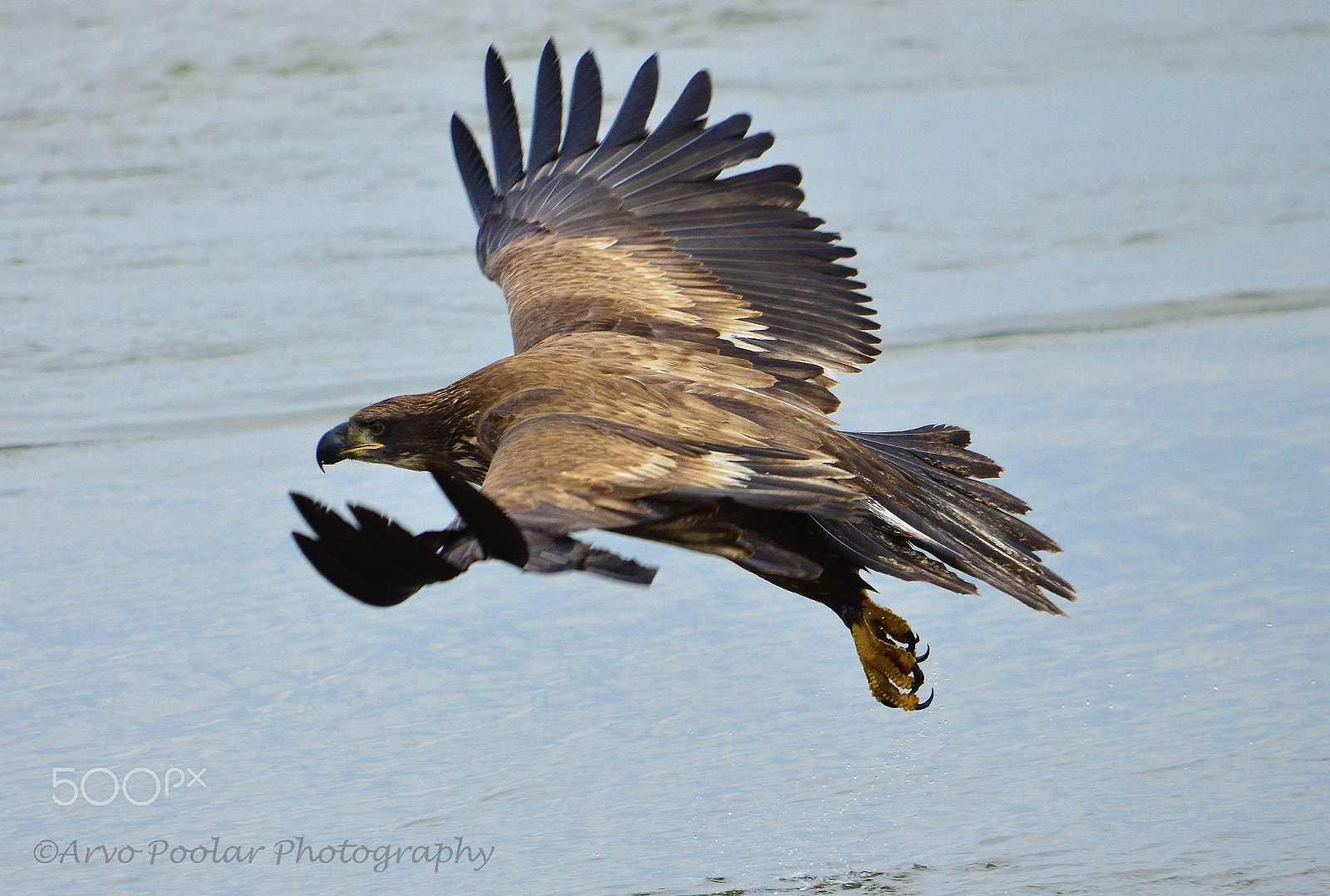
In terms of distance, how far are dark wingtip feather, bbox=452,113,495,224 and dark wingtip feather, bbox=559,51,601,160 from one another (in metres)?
0.27

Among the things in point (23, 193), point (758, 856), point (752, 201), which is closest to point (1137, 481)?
point (752, 201)

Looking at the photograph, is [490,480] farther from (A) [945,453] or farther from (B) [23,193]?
(B) [23,193]

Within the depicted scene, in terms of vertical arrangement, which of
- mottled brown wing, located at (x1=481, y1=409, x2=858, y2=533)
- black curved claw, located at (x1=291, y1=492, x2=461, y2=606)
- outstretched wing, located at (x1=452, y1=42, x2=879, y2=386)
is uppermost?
outstretched wing, located at (x1=452, y1=42, x2=879, y2=386)

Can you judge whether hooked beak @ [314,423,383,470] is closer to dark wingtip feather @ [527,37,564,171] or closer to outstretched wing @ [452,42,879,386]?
outstretched wing @ [452,42,879,386]

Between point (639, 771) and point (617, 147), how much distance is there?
8.17 feet

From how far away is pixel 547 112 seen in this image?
18.5ft

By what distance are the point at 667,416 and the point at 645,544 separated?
104 cm

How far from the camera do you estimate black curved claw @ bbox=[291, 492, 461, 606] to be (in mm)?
2932

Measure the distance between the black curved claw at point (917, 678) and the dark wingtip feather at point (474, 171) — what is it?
7.91ft

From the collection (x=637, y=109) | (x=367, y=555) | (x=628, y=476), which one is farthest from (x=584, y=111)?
(x=367, y=555)

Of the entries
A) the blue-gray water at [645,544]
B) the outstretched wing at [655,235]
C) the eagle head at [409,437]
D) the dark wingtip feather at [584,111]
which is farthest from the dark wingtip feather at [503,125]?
the eagle head at [409,437]

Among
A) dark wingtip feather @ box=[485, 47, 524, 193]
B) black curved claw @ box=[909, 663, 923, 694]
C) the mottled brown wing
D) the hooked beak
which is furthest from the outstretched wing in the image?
the mottled brown wing

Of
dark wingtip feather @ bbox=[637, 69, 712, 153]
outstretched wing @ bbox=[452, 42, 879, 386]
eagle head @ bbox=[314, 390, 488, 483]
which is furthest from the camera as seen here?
dark wingtip feather @ bbox=[637, 69, 712, 153]

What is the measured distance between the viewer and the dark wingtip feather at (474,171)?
5707mm
